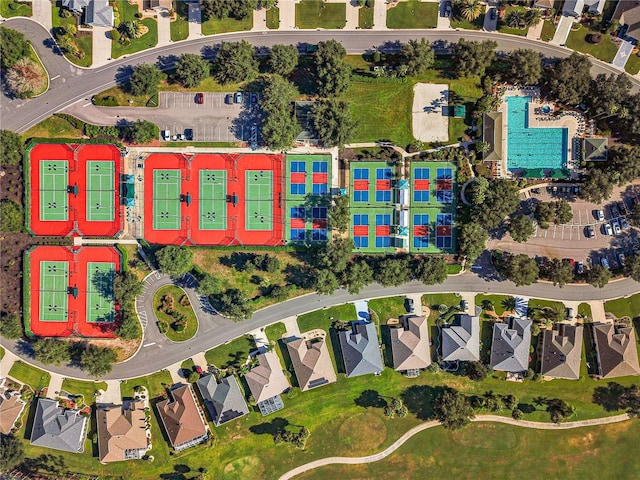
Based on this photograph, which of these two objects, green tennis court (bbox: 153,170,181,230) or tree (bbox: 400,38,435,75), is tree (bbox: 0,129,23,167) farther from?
tree (bbox: 400,38,435,75)

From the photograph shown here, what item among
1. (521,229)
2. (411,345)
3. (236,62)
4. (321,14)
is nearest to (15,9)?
(236,62)

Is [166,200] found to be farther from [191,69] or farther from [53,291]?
[53,291]

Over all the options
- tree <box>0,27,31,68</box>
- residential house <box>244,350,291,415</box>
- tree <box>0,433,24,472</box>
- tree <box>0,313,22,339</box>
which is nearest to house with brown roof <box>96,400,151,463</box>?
tree <box>0,433,24,472</box>

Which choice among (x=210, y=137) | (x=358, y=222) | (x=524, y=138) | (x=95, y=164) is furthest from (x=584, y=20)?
(x=95, y=164)

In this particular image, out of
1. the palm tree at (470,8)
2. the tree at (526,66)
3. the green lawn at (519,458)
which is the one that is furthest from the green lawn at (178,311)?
the palm tree at (470,8)

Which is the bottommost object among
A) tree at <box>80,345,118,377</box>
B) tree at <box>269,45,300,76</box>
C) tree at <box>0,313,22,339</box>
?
tree at <box>80,345,118,377</box>

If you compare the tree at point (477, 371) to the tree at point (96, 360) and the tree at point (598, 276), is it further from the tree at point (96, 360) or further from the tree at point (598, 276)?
the tree at point (96, 360)

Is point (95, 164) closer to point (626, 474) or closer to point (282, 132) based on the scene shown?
point (282, 132)
